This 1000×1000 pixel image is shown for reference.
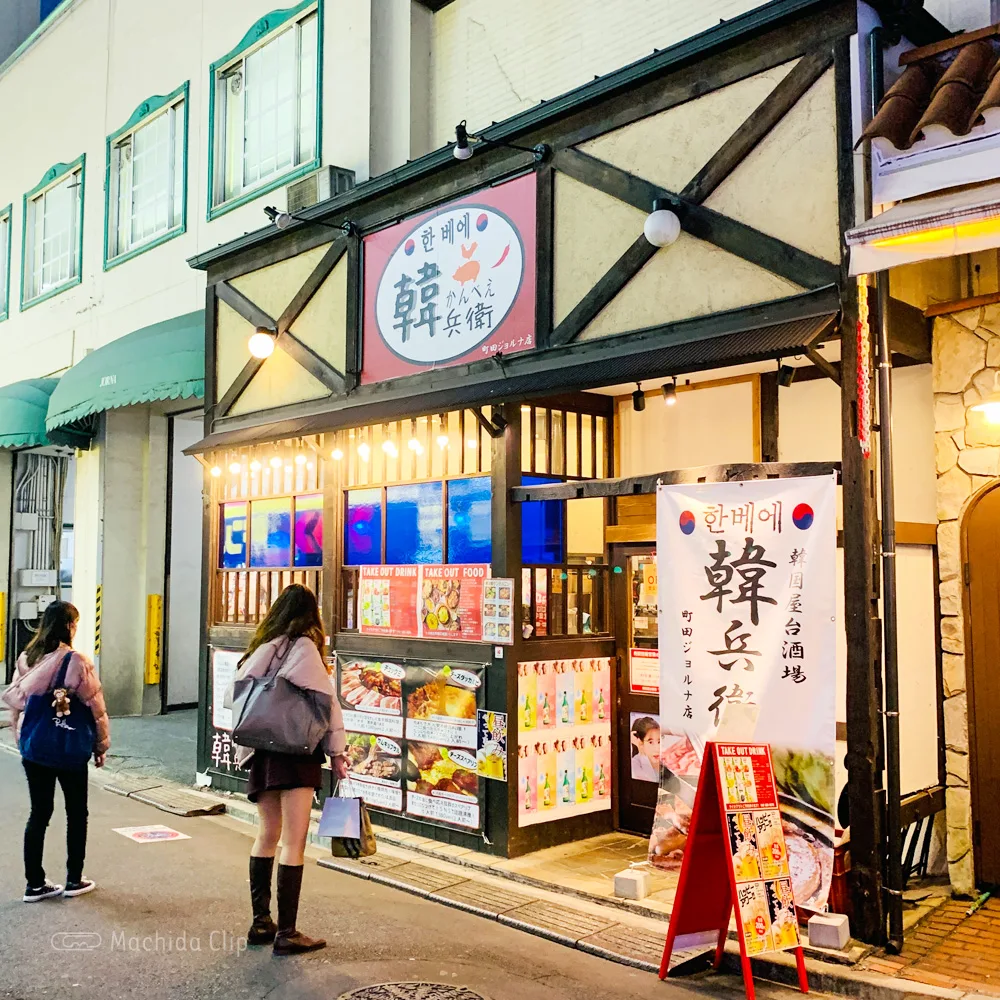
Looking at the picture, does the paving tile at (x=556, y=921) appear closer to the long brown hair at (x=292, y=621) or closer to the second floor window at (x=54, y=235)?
the long brown hair at (x=292, y=621)

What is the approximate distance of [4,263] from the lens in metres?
19.9

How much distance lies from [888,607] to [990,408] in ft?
5.86

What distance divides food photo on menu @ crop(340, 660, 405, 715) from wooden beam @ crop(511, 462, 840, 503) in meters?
2.11

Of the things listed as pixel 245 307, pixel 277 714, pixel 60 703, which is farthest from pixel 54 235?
pixel 277 714

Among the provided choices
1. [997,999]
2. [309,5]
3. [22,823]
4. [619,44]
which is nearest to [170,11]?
[309,5]

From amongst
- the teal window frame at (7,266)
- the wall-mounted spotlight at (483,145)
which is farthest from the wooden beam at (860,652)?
the teal window frame at (7,266)

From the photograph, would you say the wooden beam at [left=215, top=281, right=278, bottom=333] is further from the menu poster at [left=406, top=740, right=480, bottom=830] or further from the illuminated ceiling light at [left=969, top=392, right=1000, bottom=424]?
the illuminated ceiling light at [left=969, top=392, right=1000, bottom=424]

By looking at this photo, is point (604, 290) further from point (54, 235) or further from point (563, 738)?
point (54, 235)

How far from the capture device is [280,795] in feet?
19.7

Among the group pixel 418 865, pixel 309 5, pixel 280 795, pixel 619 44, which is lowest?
pixel 418 865

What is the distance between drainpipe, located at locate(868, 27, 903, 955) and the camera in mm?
5727

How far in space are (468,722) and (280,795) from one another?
243 cm

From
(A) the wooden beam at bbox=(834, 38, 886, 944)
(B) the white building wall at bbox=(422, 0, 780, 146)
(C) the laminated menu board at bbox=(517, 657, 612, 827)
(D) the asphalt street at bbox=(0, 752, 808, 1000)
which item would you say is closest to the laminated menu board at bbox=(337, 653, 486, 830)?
(C) the laminated menu board at bbox=(517, 657, 612, 827)

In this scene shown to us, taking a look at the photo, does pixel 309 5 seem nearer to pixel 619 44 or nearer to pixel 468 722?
pixel 619 44
